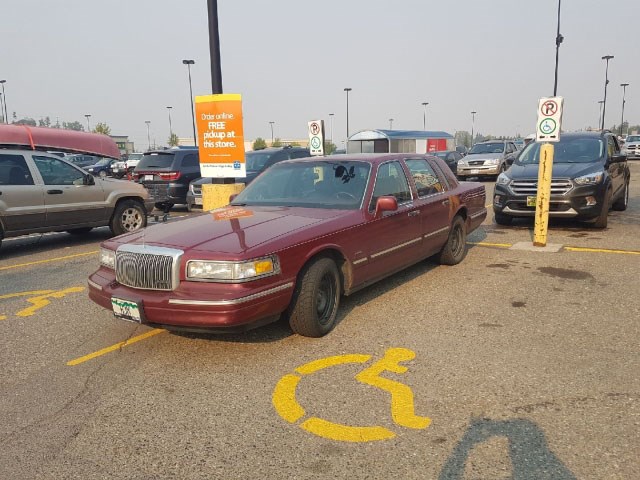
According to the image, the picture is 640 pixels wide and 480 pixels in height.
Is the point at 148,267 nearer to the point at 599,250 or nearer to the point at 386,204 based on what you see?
the point at 386,204

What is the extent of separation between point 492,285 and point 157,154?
10.8m

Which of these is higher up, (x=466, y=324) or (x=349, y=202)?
(x=349, y=202)

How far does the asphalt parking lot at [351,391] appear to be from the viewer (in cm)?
263

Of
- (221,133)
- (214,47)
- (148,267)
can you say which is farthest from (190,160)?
(148,267)

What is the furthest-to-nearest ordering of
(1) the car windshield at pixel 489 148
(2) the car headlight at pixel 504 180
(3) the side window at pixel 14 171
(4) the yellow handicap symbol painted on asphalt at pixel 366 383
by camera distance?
1. (1) the car windshield at pixel 489 148
2. (2) the car headlight at pixel 504 180
3. (3) the side window at pixel 14 171
4. (4) the yellow handicap symbol painted on asphalt at pixel 366 383

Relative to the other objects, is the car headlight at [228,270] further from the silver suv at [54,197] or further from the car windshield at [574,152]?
the car windshield at [574,152]

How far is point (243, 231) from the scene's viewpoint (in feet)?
13.3

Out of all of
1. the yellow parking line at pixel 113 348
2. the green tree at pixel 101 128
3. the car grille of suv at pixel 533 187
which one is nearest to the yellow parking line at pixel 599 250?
the car grille of suv at pixel 533 187

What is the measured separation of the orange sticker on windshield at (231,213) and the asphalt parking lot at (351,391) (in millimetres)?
1083

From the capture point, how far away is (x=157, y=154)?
13898 mm

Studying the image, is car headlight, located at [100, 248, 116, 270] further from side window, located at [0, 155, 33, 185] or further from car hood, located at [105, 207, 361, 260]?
side window, located at [0, 155, 33, 185]

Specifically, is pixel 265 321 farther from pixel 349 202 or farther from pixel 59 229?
pixel 59 229

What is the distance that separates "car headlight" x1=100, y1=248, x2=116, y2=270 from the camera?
4105mm

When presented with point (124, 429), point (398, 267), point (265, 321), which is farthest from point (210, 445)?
point (398, 267)
